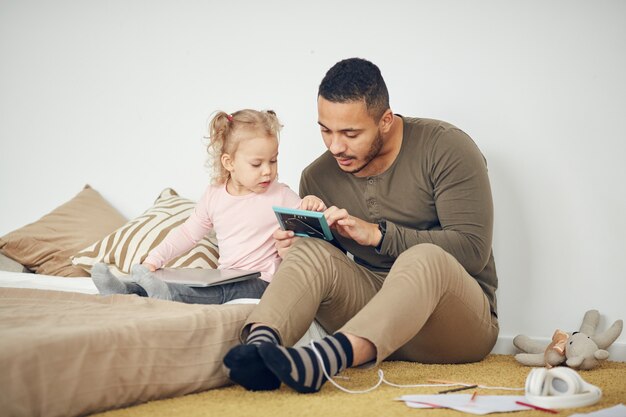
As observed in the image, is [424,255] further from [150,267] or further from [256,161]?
[150,267]

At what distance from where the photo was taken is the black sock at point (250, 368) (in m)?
1.52

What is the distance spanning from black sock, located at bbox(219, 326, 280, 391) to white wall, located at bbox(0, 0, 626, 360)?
1.18m

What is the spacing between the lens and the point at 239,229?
232 centimetres

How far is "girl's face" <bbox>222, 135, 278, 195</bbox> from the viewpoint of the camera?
7.46 ft

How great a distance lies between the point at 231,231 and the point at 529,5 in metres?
1.25

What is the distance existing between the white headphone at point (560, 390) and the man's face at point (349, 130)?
2.66 ft

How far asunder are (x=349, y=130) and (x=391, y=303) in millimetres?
603

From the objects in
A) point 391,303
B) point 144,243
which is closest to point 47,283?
point 144,243

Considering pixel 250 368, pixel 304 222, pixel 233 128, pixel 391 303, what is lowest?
pixel 250 368

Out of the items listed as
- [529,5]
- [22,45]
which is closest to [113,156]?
[22,45]

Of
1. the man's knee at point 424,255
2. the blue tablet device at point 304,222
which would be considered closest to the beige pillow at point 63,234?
the blue tablet device at point 304,222

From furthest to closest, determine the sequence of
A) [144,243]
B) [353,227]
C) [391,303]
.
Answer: [144,243] → [353,227] → [391,303]

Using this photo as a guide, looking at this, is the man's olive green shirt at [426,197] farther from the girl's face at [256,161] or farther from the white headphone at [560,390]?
the white headphone at [560,390]

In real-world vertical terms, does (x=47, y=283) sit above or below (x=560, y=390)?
below
